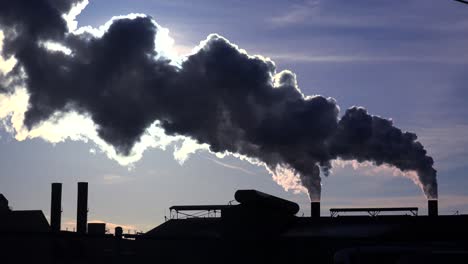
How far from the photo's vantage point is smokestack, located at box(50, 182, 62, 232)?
58.4 m

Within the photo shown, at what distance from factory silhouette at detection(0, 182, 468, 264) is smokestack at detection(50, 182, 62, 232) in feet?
8.41

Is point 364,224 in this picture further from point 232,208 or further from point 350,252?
point 350,252

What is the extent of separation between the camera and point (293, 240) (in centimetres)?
4162

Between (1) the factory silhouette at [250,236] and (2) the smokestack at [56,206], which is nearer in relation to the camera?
(1) the factory silhouette at [250,236]

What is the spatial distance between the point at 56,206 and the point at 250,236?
73.7 ft

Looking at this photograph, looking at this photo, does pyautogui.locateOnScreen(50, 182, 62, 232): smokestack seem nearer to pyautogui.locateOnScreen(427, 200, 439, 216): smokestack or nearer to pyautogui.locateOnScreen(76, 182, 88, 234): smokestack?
pyautogui.locateOnScreen(76, 182, 88, 234): smokestack

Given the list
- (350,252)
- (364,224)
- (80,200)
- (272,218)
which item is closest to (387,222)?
(364,224)

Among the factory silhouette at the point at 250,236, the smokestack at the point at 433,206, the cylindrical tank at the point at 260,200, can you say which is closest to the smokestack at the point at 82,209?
the factory silhouette at the point at 250,236

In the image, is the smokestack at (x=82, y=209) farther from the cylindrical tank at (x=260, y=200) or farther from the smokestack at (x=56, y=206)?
the cylindrical tank at (x=260, y=200)

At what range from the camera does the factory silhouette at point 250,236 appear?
126 ft

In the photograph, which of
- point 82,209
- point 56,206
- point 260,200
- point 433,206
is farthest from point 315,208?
point 56,206

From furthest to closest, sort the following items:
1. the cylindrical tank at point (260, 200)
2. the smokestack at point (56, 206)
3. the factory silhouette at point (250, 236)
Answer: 1. the smokestack at point (56, 206)
2. the cylindrical tank at point (260, 200)
3. the factory silhouette at point (250, 236)

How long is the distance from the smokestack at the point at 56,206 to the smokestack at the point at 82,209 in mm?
1990

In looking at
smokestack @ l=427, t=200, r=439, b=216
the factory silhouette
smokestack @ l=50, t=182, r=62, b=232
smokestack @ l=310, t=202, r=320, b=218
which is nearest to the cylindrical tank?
the factory silhouette
